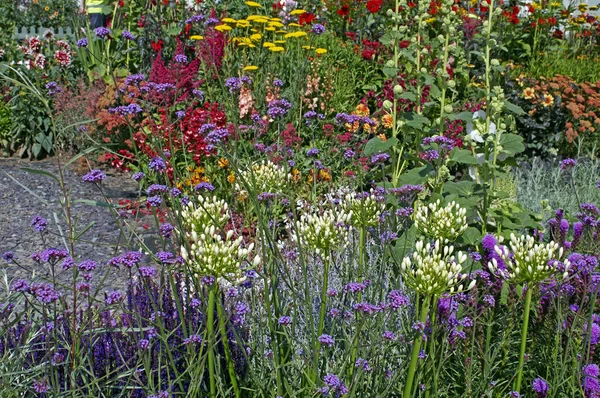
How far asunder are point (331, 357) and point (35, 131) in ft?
18.8

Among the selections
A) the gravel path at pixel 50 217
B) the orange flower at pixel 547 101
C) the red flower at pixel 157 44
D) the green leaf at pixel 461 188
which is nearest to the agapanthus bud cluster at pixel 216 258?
the green leaf at pixel 461 188

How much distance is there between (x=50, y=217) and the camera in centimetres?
571

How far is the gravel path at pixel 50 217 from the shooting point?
193 inches

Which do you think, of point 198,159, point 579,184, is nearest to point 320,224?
point 198,159

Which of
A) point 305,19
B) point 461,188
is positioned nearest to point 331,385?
point 461,188

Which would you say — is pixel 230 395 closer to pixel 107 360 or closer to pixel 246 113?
pixel 107 360

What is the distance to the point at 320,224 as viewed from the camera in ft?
8.30

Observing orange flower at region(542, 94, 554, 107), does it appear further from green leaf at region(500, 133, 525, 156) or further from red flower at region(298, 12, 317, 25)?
green leaf at region(500, 133, 525, 156)

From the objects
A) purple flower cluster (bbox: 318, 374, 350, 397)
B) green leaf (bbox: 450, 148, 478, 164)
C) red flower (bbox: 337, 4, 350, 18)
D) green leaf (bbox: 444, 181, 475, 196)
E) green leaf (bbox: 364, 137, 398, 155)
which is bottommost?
purple flower cluster (bbox: 318, 374, 350, 397)

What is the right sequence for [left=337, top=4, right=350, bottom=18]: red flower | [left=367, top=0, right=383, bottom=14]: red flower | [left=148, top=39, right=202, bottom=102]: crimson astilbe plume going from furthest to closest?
[left=337, top=4, right=350, bottom=18]: red flower → [left=367, top=0, right=383, bottom=14]: red flower → [left=148, top=39, right=202, bottom=102]: crimson astilbe plume

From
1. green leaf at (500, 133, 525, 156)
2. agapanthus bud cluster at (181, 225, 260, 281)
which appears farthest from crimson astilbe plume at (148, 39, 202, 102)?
agapanthus bud cluster at (181, 225, 260, 281)

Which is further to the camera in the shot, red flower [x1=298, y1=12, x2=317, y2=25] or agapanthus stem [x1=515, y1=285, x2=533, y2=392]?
red flower [x1=298, y1=12, x2=317, y2=25]

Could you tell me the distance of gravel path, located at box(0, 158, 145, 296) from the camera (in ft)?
16.1

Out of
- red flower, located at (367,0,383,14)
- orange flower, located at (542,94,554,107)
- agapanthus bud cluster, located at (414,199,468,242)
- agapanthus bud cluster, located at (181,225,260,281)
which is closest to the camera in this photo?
agapanthus bud cluster, located at (181,225,260,281)
